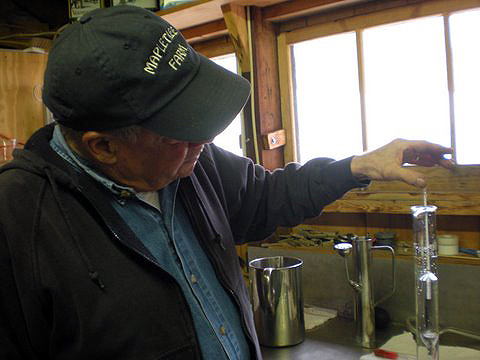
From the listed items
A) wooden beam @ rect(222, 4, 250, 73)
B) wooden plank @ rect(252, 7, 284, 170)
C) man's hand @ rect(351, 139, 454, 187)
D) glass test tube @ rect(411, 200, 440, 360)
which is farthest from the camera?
wooden plank @ rect(252, 7, 284, 170)

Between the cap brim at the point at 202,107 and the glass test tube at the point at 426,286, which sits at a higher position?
the cap brim at the point at 202,107

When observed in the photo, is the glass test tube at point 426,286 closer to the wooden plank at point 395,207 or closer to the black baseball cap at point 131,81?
the wooden plank at point 395,207

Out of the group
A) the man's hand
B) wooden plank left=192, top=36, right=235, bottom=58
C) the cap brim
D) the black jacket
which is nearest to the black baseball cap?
the cap brim

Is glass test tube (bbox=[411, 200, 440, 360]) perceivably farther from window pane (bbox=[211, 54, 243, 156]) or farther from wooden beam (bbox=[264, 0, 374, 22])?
window pane (bbox=[211, 54, 243, 156])

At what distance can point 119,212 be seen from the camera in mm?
874

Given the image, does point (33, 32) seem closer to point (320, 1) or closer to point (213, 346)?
point (320, 1)

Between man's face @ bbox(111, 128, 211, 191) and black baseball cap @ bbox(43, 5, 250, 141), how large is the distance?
4cm

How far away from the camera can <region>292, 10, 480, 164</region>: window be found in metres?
1.44

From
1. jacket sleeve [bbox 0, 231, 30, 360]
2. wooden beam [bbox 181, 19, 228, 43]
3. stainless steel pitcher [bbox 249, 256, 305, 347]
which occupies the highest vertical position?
wooden beam [bbox 181, 19, 228, 43]

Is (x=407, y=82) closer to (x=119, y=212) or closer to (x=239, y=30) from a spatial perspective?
(x=239, y=30)

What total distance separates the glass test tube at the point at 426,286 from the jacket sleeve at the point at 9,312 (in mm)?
826

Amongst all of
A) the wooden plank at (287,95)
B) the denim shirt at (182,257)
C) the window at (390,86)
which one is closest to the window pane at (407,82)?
the window at (390,86)

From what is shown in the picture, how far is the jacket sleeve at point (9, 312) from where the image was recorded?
0.73m

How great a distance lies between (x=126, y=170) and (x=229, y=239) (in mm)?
289
